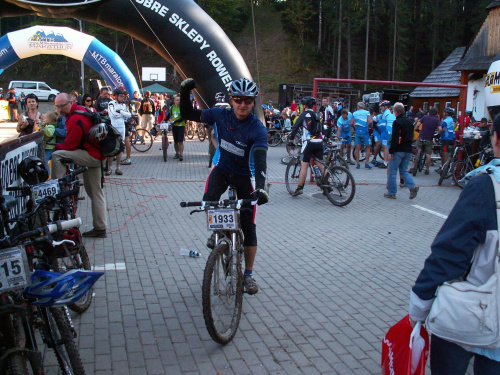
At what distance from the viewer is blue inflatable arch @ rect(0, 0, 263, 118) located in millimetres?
10109

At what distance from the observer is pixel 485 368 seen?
2217 millimetres

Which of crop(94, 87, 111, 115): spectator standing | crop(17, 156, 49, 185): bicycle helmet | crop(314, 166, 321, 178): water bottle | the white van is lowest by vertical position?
crop(314, 166, 321, 178): water bottle

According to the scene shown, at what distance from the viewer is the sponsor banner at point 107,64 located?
71.5 feet

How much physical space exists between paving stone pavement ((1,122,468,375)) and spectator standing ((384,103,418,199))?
0.72m

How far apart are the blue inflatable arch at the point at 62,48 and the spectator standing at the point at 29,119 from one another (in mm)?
12131

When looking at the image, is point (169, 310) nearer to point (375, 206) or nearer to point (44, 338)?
point (44, 338)

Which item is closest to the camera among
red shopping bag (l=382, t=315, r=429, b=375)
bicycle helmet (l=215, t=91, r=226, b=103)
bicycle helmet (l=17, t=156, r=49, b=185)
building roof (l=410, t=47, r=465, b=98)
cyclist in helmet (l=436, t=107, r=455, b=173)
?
red shopping bag (l=382, t=315, r=429, b=375)

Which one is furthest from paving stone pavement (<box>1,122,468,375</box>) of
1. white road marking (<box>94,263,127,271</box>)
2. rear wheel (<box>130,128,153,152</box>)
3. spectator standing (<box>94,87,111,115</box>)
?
rear wheel (<box>130,128,153,152</box>)

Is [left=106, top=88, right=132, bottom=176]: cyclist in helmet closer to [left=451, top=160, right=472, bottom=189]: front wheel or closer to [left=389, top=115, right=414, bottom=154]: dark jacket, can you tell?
[left=389, top=115, right=414, bottom=154]: dark jacket

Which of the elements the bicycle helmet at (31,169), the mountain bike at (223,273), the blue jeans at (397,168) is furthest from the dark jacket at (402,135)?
the bicycle helmet at (31,169)

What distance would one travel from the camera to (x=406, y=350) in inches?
95.4

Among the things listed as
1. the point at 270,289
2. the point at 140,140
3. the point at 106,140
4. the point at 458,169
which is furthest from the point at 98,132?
the point at 140,140

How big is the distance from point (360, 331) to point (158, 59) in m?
54.8

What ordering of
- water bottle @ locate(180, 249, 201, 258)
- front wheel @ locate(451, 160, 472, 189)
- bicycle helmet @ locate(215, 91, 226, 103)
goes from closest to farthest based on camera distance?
1. water bottle @ locate(180, 249, 201, 258)
2. bicycle helmet @ locate(215, 91, 226, 103)
3. front wheel @ locate(451, 160, 472, 189)
